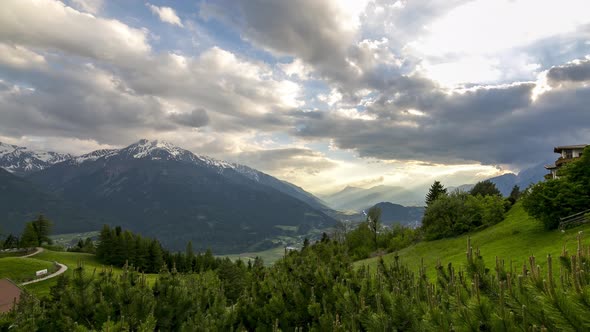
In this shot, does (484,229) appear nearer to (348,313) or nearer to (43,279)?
(348,313)

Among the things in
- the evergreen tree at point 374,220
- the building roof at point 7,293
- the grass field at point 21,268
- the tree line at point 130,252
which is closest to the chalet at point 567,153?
the evergreen tree at point 374,220

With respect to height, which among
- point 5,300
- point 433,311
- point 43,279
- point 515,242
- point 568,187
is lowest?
point 43,279

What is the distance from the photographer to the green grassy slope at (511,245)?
3512cm

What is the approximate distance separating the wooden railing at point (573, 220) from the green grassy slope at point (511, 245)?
47.6 inches

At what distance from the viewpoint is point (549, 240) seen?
39.1 m

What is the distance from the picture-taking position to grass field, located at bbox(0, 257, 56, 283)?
224ft

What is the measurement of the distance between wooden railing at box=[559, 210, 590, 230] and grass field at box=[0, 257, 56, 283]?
98.4m

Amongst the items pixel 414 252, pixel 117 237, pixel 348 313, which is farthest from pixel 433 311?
pixel 117 237

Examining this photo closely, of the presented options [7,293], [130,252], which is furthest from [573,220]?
[130,252]

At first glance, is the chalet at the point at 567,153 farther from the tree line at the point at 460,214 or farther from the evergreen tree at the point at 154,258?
the evergreen tree at the point at 154,258

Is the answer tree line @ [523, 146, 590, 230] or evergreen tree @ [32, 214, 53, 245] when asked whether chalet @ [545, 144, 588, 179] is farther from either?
evergreen tree @ [32, 214, 53, 245]

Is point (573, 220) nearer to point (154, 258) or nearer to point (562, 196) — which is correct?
point (562, 196)

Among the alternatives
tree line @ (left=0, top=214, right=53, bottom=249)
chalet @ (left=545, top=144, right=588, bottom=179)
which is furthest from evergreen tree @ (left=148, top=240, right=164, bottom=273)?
chalet @ (left=545, top=144, right=588, bottom=179)

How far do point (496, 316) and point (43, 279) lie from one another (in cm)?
8907
